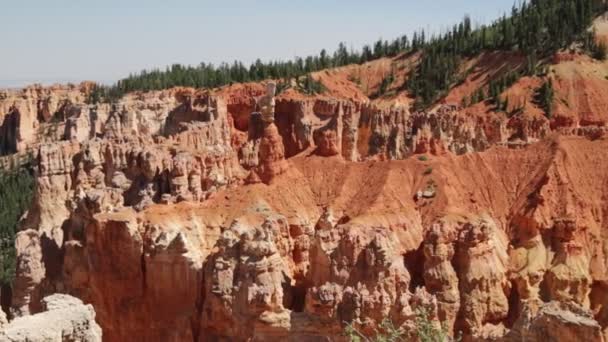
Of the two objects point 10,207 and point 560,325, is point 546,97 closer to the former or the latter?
point 560,325

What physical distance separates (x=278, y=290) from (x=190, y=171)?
13022mm

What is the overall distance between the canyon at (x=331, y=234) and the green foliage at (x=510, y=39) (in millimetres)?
28794

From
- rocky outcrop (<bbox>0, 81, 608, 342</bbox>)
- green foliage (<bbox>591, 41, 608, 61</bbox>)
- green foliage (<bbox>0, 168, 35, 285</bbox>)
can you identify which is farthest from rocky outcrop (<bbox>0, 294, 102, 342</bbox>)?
green foliage (<bbox>591, 41, 608, 61</bbox>)

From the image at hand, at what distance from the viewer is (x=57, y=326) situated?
2328cm

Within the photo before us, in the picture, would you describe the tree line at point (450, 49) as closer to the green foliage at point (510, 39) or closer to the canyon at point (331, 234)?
the green foliage at point (510, 39)

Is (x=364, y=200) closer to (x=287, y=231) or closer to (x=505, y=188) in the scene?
(x=287, y=231)

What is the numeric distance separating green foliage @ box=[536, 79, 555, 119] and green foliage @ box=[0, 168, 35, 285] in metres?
53.8

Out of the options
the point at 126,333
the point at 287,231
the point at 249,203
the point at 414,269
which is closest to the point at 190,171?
the point at 249,203

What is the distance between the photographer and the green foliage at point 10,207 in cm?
6353

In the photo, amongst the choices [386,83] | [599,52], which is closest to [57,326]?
[599,52]

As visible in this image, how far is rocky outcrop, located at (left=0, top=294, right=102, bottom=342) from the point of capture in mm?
22516

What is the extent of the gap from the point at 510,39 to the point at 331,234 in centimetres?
6012

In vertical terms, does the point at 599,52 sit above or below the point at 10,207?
above

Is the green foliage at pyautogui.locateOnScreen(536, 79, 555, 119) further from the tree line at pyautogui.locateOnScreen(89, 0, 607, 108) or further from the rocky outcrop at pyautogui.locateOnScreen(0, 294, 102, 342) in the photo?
the rocky outcrop at pyautogui.locateOnScreen(0, 294, 102, 342)
